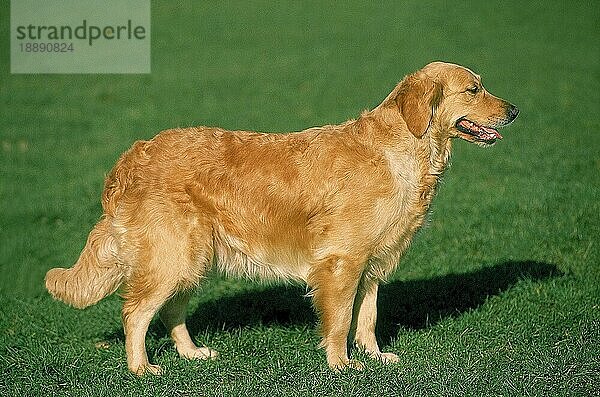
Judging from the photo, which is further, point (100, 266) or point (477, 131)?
point (100, 266)

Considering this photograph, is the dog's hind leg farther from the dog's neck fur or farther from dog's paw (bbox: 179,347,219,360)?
the dog's neck fur

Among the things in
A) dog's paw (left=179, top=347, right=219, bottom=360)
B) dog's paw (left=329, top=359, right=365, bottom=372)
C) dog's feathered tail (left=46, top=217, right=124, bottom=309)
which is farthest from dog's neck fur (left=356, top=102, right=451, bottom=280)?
dog's feathered tail (left=46, top=217, right=124, bottom=309)

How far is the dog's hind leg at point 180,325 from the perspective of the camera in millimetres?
7176

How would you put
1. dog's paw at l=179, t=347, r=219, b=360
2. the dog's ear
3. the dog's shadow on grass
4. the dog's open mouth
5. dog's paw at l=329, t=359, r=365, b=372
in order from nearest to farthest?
1. the dog's ear
2. dog's paw at l=329, t=359, r=365, b=372
3. the dog's open mouth
4. dog's paw at l=179, t=347, r=219, b=360
5. the dog's shadow on grass

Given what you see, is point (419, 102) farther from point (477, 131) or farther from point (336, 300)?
point (336, 300)

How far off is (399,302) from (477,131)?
220 cm

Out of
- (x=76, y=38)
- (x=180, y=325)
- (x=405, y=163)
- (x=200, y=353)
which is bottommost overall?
(x=200, y=353)

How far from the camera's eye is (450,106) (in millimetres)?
6641

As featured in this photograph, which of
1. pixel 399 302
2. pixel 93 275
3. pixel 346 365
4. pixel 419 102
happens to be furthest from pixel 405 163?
pixel 93 275

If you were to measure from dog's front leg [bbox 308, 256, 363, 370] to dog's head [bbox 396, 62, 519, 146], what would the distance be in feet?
3.63

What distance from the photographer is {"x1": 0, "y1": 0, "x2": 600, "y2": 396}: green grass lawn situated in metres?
→ 6.59

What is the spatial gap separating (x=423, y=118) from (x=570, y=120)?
1080cm

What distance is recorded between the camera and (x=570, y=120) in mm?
16422

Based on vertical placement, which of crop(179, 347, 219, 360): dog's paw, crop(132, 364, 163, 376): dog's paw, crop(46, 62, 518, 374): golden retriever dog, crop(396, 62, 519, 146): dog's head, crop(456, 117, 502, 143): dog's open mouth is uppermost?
crop(396, 62, 519, 146): dog's head
